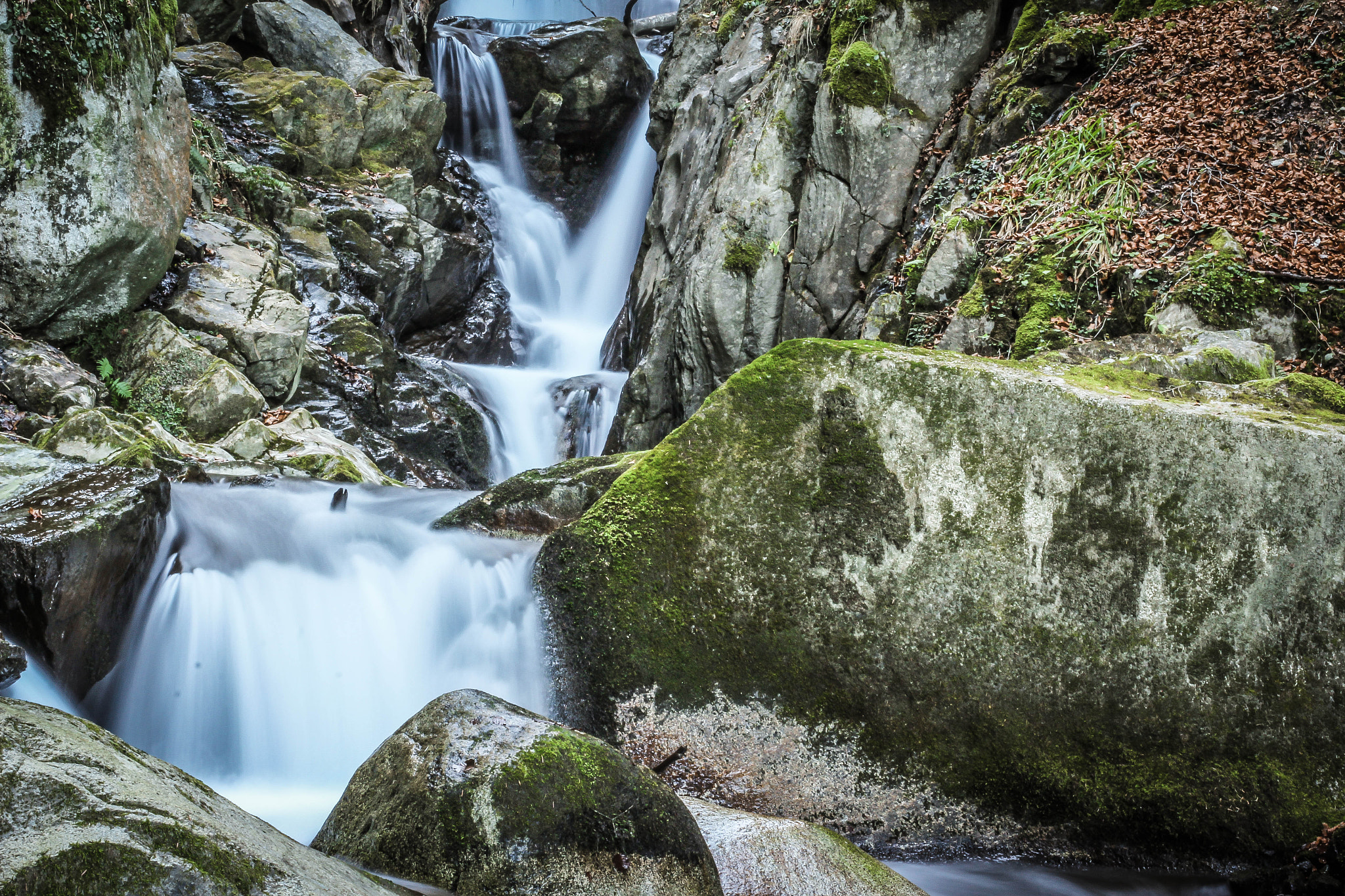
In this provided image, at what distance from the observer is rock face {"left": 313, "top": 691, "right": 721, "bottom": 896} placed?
2605mm

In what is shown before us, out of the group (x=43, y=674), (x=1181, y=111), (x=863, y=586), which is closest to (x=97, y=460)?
(x=43, y=674)

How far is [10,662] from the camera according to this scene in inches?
131

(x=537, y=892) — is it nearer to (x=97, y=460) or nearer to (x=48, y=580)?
(x=48, y=580)

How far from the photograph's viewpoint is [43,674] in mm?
4098

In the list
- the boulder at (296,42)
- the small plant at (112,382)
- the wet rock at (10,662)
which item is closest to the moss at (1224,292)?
the wet rock at (10,662)

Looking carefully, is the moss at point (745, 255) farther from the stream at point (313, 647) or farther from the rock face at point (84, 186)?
the rock face at point (84, 186)

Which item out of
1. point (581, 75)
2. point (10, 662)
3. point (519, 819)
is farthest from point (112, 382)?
point (581, 75)

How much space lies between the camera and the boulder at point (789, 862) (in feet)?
9.65

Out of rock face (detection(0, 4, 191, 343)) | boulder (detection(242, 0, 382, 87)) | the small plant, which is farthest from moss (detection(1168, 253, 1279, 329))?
boulder (detection(242, 0, 382, 87))

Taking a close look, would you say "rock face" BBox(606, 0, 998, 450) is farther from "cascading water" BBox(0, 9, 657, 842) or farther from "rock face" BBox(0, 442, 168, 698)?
"rock face" BBox(0, 442, 168, 698)

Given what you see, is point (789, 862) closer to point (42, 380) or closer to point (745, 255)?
point (42, 380)

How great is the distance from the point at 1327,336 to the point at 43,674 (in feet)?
27.9

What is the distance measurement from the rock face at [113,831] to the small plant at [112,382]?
6.87 meters

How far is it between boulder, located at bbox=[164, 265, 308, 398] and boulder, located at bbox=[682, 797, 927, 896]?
8.40m
